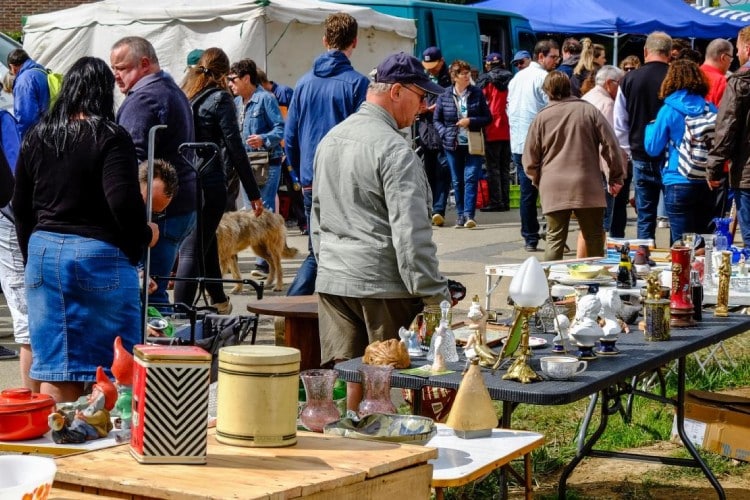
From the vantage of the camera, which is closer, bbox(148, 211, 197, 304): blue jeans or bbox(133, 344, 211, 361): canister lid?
bbox(133, 344, 211, 361): canister lid

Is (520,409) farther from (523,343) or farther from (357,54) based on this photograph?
(357,54)

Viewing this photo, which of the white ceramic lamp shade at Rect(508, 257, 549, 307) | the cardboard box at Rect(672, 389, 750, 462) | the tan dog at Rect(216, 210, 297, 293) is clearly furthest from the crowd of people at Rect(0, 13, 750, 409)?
the cardboard box at Rect(672, 389, 750, 462)

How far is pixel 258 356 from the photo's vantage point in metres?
2.96

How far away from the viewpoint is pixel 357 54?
15781mm

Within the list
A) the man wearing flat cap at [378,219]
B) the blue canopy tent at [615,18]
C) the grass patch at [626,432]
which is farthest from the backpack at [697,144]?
the blue canopy tent at [615,18]

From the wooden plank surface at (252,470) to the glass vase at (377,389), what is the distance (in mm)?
707

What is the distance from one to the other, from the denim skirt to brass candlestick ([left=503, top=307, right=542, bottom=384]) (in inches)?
59.7

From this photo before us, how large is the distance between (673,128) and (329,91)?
2648 millimetres

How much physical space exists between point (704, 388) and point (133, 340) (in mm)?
3727

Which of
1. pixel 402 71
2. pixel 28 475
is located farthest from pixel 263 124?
pixel 28 475

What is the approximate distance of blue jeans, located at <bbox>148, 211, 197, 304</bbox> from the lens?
693cm

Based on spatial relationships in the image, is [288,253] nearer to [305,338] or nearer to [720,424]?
[305,338]

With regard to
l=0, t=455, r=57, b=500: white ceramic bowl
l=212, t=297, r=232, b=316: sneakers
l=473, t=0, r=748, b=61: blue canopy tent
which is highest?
l=473, t=0, r=748, b=61: blue canopy tent

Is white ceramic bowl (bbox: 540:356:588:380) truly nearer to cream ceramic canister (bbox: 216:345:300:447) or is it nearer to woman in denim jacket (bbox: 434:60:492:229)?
cream ceramic canister (bbox: 216:345:300:447)
